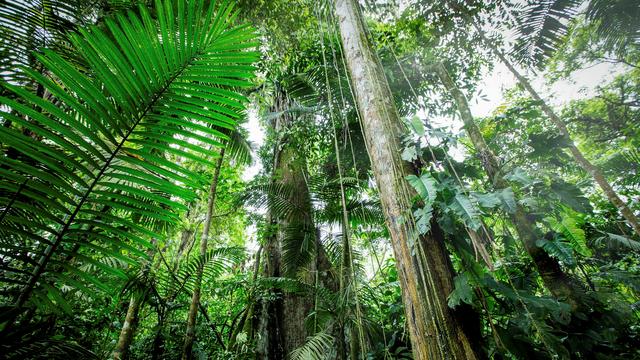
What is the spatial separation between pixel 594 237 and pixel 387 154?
3.47 m

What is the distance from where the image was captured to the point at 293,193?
13.2 ft

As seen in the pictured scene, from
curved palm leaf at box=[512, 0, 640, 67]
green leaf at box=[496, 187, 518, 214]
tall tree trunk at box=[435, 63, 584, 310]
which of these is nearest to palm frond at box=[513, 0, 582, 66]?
curved palm leaf at box=[512, 0, 640, 67]

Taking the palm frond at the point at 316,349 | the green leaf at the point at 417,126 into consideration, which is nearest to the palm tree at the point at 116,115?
the green leaf at the point at 417,126

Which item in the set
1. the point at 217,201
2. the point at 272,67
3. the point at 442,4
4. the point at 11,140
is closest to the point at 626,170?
the point at 442,4

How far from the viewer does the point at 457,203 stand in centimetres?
155

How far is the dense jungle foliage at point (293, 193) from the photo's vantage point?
2.27 feet

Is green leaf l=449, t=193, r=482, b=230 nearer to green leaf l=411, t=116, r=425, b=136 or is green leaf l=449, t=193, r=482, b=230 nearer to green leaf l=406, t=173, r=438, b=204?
green leaf l=406, t=173, r=438, b=204

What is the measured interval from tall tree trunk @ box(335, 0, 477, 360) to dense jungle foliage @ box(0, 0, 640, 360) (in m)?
0.01

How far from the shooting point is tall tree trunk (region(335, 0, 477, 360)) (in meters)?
1.04

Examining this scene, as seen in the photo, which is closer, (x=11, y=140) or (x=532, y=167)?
(x=11, y=140)

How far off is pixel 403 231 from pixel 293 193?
115 inches

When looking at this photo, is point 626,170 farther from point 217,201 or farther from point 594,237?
point 217,201

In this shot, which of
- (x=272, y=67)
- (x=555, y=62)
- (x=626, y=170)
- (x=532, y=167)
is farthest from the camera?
(x=555, y=62)

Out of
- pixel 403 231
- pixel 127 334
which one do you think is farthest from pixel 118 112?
pixel 127 334
